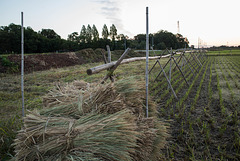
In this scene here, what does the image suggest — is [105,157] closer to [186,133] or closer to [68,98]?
[68,98]

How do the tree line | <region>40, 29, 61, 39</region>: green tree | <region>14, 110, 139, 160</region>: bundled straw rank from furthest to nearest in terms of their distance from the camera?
<region>40, 29, 61, 39</region>: green tree → the tree line → <region>14, 110, 139, 160</region>: bundled straw

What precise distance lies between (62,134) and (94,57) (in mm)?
20134

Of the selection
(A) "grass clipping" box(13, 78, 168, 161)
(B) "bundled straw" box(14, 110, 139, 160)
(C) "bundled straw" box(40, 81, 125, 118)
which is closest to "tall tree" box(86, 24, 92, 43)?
(C) "bundled straw" box(40, 81, 125, 118)

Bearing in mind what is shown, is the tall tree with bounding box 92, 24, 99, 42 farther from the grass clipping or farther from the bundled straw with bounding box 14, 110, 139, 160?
the bundled straw with bounding box 14, 110, 139, 160

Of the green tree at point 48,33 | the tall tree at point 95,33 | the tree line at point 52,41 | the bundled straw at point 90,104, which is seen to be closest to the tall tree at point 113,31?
the tree line at point 52,41

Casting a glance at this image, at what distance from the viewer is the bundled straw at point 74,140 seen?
138 centimetres

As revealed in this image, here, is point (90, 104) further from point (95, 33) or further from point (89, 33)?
point (89, 33)

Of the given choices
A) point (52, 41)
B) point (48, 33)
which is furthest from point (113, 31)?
point (48, 33)

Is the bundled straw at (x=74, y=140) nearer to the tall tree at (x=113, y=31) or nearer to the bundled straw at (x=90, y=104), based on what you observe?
the bundled straw at (x=90, y=104)

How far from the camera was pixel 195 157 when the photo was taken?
2.46m

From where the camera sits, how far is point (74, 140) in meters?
1.42

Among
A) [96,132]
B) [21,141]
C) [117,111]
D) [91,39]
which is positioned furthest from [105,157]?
[91,39]

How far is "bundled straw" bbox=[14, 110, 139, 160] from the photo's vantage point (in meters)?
1.38

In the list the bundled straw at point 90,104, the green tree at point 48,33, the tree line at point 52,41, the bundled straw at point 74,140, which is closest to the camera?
the bundled straw at point 74,140
